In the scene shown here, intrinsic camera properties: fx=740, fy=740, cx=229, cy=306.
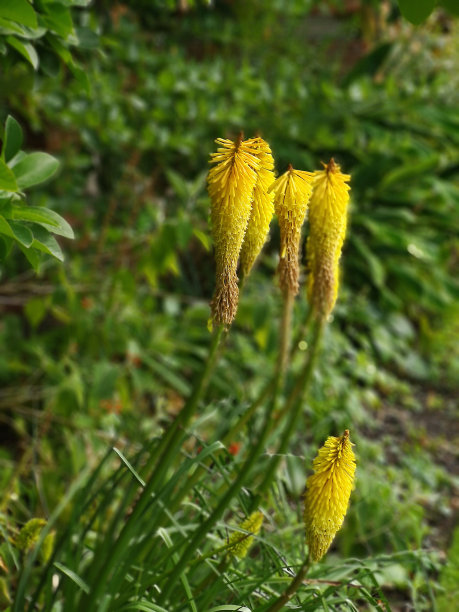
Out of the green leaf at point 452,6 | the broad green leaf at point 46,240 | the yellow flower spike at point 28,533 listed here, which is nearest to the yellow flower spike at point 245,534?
the yellow flower spike at point 28,533

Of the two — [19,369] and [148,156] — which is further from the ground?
[148,156]

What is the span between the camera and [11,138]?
1.15m

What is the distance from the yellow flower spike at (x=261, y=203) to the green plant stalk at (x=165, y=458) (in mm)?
117

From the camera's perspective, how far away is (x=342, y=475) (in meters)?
0.85

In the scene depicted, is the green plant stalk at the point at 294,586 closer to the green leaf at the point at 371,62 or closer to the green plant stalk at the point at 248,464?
the green plant stalk at the point at 248,464

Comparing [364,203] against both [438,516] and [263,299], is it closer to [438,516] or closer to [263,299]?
[263,299]

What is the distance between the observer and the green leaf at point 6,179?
956mm

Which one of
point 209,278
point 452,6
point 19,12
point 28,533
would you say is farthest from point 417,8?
point 209,278

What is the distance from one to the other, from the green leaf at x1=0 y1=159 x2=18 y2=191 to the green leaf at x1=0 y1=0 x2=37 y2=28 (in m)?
0.21

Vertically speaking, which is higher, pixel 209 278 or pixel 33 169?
pixel 209 278

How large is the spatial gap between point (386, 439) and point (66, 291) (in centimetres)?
152

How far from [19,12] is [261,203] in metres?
0.44

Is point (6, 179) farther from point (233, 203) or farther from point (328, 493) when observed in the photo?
point (328, 493)

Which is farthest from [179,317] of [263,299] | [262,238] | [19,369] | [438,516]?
[262,238]
